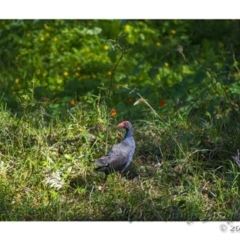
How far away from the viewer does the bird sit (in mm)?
5762

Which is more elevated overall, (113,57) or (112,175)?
(113,57)

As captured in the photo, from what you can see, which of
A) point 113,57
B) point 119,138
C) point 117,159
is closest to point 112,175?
point 117,159

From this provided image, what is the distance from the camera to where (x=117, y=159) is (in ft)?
19.0

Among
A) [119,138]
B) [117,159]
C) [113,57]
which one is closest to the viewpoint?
[117,159]

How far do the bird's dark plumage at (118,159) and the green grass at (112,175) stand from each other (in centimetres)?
8

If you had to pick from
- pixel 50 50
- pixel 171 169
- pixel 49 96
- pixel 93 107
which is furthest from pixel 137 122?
pixel 50 50

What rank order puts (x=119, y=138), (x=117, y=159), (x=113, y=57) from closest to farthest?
(x=117, y=159) < (x=119, y=138) < (x=113, y=57)

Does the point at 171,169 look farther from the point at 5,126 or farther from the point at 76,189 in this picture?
the point at 5,126

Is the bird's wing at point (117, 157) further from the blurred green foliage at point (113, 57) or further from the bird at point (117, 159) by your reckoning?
the blurred green foliage at point (113, 57)

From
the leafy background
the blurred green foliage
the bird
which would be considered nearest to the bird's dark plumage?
the bird

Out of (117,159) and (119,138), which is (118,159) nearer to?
(117,159)

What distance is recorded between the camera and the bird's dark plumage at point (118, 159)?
5.76m

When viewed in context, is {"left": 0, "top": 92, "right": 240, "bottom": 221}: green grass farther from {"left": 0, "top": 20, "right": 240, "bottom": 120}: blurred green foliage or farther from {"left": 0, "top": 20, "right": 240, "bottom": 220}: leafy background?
{"left": 0, "top": 20, "right": 240, "bottom": 120}: blurred green foliage

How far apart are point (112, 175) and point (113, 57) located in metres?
3.53
